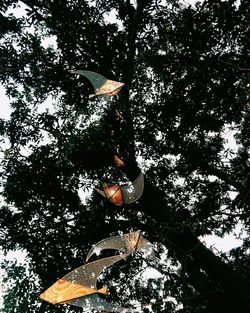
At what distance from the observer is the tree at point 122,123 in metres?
6.69

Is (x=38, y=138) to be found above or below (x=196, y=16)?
above

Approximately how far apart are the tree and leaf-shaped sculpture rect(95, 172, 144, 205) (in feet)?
7.81

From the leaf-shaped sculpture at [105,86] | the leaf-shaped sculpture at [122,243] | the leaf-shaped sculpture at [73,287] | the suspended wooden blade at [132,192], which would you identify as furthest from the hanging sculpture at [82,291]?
the leaf-shaped sculpture at [105,86]

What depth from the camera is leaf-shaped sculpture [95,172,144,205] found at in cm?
355

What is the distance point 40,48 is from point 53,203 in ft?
13.3

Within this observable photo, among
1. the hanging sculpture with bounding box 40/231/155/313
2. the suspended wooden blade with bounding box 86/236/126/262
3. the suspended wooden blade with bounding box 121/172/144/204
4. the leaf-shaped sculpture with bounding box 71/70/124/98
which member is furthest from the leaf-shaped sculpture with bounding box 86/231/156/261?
the leaf-shaped sculpture with bounding box 71/70/124/98

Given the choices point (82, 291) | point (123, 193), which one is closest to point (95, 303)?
point (82, 291)

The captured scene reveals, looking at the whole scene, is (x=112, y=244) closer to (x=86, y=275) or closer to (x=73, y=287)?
(x=86, y=275)

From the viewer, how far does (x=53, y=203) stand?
24.9 feet

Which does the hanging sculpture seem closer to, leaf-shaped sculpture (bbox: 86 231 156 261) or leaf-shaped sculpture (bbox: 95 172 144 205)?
leaf-shaped sculpture (bbox: 86 231 156 261)

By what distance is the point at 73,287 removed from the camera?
8.65 ft

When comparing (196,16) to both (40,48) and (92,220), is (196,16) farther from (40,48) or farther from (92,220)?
(92,220)

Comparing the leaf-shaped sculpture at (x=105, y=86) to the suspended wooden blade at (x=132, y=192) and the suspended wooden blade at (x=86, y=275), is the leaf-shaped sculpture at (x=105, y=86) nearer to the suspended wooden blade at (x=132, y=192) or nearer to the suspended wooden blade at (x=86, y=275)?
the suspended wooden blade at (x=132, y=192)

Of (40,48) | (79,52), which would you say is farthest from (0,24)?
(79,52)
